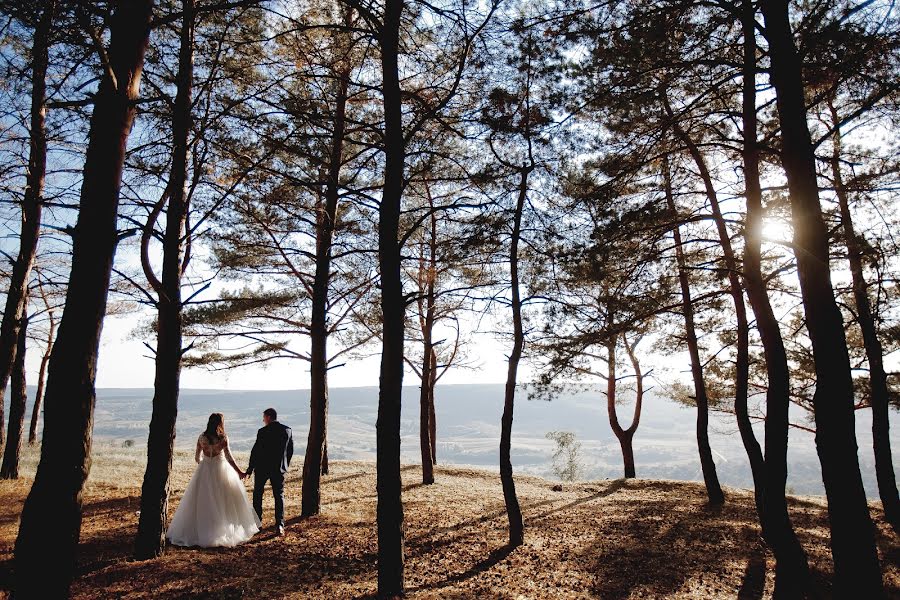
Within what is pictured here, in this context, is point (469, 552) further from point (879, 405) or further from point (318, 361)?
point (879, 405)

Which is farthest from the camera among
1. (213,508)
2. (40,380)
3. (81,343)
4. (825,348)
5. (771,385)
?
(40,380)

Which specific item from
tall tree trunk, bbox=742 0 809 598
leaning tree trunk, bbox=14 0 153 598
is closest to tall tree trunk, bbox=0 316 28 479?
leaning tree trunk, bbox=14 0 153 598

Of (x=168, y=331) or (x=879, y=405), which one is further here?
(x=879, y=405)

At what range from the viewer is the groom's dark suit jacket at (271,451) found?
7223 mm

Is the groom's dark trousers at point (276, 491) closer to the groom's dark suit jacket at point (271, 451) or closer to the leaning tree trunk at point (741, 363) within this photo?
the groom's dark suit jacket at point (271, 451)

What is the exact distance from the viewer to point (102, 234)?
13.1ft

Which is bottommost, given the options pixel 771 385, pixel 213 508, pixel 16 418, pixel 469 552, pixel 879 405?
pixel 469 552

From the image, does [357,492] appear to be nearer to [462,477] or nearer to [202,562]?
[462,477]

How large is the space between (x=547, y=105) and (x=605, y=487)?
34.6 feet

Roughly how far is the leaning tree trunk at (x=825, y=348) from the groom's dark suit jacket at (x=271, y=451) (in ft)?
21.1

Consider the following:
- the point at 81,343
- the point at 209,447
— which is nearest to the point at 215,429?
the point at 209,447

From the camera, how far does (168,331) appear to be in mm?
6031

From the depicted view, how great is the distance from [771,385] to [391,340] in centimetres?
477

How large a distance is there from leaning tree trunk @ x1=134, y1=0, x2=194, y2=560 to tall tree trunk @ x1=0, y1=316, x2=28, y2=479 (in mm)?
6278
